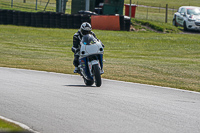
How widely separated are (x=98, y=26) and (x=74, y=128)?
86.7ft

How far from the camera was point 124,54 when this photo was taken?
20.6m

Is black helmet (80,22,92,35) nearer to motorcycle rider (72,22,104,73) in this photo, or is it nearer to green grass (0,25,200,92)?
motorcycle rider (72,22,104,73)

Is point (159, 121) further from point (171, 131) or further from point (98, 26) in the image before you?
point (98, 26)

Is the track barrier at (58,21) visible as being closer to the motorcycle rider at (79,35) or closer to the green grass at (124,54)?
the green grass at (124,54)

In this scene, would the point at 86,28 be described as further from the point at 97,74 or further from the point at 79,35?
the point at 97,74

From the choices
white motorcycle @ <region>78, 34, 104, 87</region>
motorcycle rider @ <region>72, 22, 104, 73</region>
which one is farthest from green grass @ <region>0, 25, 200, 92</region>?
white motorcycle @ <region>78, 34, 104, 87</region>

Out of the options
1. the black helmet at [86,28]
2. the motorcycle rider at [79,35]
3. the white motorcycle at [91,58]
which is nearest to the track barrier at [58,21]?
the motorcycle rider at [79,35]

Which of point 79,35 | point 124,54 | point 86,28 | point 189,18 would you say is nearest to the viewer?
point 86,28

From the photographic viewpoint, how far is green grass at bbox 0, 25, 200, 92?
Result: 12898 mm

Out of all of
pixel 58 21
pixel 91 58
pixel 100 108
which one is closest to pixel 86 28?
pixel 91 58

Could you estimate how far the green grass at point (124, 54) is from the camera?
42.3 ft

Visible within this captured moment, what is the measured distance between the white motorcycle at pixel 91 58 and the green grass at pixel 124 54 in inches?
76.7

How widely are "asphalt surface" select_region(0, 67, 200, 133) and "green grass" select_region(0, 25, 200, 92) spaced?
2.27 meters

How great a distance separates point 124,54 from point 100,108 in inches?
544
